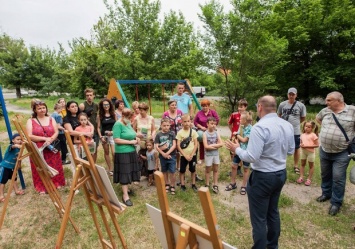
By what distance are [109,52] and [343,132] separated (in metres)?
18.3

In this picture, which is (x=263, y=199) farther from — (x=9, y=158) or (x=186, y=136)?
(x=9, y=158)

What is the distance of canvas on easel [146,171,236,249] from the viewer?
1216 millimetres

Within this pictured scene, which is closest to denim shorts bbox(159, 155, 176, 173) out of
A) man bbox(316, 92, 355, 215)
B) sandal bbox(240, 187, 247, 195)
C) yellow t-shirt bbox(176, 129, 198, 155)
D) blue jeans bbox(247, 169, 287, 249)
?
yellow t-shirt bbox(176, 129, 198, 155)

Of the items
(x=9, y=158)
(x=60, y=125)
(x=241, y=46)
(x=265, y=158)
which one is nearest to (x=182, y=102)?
(x=60, y=125)

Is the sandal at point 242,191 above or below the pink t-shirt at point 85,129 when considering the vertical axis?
below

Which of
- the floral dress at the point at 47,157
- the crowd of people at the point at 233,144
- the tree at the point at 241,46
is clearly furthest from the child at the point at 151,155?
the tree at the point at 241,46

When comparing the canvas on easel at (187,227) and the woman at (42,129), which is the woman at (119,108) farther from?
the canvas on easel at (187,227)

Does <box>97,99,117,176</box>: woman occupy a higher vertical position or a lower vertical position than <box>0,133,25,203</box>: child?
higher

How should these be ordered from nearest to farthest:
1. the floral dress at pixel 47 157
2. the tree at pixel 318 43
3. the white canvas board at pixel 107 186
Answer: the white canvas board at pixel 107 186 < the floral dress at pixel 47 157 < the tree at pixel 318 43

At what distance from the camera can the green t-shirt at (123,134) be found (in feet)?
12.9

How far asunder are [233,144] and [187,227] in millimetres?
1456

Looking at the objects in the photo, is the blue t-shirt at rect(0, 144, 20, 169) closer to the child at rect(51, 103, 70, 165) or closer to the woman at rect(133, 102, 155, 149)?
the child at rect(51, 103, 70, 165)

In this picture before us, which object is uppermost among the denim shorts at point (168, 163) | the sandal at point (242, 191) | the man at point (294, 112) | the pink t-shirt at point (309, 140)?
the man at point (294, 112)

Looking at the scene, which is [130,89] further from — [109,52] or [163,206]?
[163,206]
